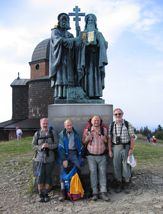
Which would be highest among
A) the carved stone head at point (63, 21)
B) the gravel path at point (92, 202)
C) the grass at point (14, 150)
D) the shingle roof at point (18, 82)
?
the shingle roof at point (18, 82)

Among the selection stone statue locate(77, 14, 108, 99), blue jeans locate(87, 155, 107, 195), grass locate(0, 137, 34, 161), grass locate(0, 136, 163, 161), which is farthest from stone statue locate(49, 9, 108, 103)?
grass locate(0, 137, 34, 161)

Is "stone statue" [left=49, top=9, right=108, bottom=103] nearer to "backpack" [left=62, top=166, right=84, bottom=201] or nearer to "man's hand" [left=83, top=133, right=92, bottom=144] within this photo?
"man's hand" [left=83, top=133, right=92, bottom=144]

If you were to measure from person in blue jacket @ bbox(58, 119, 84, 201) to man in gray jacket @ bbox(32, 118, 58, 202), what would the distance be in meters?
0.18

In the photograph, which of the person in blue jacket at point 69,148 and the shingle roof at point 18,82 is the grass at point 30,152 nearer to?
the person in blue jacket at point 69,148

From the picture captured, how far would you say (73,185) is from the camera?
179 inches

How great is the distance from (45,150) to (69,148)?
0.52 meters

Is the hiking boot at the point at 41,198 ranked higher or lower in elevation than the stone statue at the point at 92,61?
lower

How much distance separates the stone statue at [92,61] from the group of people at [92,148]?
1.80 meters

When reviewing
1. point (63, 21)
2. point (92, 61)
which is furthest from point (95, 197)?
point (63, 21)

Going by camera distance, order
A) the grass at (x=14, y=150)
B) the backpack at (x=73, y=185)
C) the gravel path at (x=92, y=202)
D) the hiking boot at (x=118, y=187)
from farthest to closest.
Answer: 1. the grass at (x=14, y=150)
2. the hiking boot at (x=118, y=187)
3. the backpack at (x=73, y=185)
4. the gravel path at (x=92, y=202)

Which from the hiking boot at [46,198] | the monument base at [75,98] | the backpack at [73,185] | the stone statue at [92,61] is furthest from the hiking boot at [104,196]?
the stone statue at [92,61]

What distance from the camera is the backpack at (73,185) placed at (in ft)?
14.9

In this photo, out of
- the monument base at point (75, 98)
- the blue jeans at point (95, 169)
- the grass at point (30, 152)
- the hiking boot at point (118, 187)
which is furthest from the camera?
the grass at point (30, 152)

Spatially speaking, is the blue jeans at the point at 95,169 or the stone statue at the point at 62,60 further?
the stone statue at the point at 62,60
